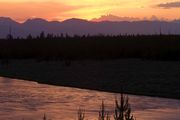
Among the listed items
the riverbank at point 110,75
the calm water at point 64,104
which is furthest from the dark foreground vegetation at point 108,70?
the calm water at point 64,104

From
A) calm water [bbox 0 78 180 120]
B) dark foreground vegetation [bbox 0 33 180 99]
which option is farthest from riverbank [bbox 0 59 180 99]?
calm water [bbox 0 78 180 120]

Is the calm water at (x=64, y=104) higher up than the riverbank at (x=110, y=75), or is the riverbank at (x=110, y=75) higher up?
the riverbank at (x=110, y=75)

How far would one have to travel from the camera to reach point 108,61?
41750mm

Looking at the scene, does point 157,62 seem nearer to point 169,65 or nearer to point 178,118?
point 169,65

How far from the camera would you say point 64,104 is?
21.4 meters

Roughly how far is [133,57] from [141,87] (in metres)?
16.4

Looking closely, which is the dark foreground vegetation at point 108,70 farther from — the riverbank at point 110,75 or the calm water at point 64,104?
the calm water at point 64,104

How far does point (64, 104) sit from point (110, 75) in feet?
39.8

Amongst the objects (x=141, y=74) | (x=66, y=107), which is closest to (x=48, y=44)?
(x=141, y=74)

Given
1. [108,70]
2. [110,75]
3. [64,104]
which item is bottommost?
[64,104]

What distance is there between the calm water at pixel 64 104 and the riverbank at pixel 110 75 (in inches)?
87.0

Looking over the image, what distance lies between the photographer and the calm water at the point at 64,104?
1798 centimetres

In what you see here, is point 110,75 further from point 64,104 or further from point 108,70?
point 64,104

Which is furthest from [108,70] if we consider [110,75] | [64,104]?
[64,104]
